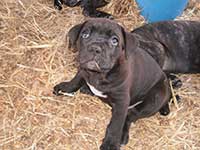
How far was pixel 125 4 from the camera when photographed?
5211mm

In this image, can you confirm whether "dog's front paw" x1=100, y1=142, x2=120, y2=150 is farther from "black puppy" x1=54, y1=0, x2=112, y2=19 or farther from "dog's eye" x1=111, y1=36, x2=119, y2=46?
"black puppy" x1=54, y1=0, x2=112, y2=19

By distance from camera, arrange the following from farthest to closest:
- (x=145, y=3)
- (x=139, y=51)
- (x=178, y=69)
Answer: (x=145, y=3), (x=178, y=69), (x=139, y=51)

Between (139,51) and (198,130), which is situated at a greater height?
(139,51)

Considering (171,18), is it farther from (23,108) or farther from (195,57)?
(23,108)

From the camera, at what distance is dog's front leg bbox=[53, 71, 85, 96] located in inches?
157

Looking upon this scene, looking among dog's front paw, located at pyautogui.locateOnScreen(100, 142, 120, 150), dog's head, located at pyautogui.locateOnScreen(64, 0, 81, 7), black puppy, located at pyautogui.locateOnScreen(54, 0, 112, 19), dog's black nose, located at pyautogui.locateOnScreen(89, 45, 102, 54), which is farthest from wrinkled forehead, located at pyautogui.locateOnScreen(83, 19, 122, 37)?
dog's head, located at pyautogui.locateOnScreen(64, 0, 81, 7)

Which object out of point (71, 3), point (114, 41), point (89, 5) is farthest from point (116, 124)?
point (71, 3)

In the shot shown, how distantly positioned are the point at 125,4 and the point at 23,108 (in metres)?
1.79

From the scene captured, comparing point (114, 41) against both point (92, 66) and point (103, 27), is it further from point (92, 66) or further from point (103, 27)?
point (92, 66)

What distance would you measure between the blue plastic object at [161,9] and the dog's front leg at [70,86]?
4.61 ft

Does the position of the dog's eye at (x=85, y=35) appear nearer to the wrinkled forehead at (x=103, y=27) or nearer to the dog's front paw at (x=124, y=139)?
the wrinkled forehead at (x=103, y=27)

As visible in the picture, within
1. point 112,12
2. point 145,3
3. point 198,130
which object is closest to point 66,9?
point 112,12

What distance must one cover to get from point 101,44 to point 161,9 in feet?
6.39

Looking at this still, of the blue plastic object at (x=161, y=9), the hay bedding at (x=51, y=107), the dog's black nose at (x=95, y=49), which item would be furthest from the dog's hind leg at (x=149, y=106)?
the blue plastic object at (x=161, y=9)
